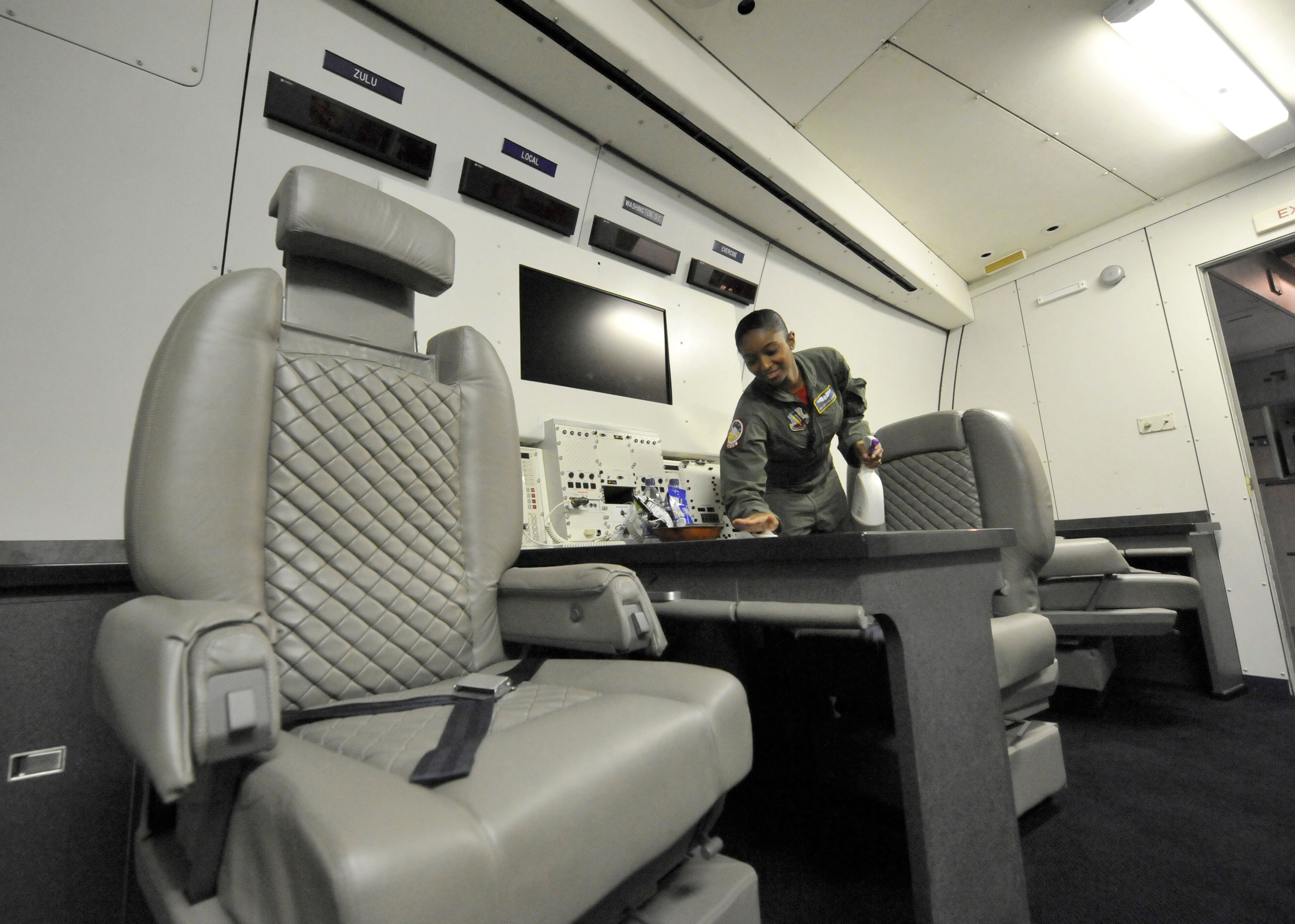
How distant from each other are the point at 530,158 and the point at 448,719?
7.24 feet

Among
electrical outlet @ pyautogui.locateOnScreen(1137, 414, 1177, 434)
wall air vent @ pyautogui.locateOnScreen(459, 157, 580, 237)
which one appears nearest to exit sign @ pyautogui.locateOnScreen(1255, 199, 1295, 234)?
electrical outlet @ pyautogui.locateOnScreen(1137, 414, 1177, 434)

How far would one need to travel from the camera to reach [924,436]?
1.91 metres

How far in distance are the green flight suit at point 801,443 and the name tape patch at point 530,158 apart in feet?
4.06

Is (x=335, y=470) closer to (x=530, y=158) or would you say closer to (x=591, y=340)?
(x=591, y=340)

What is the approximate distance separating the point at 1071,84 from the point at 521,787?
3759 mm

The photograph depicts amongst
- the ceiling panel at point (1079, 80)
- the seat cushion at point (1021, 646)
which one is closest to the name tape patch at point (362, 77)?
the ceiling panel at point (1079, 80)

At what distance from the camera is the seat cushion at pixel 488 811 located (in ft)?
1.28

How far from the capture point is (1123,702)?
2.70 m

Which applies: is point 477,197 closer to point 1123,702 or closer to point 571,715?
point 571,715

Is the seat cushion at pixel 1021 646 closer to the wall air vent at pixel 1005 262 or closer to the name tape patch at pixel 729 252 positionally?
the name tape patch at pixel 729 252

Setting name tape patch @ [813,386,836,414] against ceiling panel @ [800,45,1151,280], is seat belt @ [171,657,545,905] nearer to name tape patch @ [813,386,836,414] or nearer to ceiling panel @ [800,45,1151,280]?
name tape patch @ [813,386,836,414]

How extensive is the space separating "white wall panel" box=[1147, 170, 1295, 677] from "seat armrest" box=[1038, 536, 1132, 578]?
7.51 ft

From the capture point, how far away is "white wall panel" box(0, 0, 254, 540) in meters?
1.25

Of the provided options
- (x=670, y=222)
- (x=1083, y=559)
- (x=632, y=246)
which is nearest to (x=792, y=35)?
(x=670, y=222)
